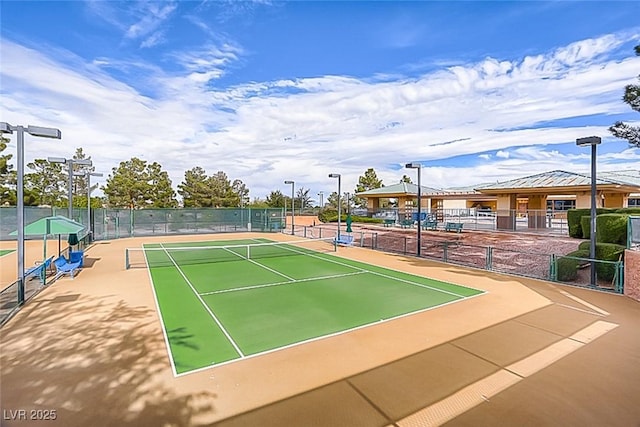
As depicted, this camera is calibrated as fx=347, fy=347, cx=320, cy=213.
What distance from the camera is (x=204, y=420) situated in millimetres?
3852

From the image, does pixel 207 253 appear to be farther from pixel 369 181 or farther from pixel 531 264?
pixel 369 181

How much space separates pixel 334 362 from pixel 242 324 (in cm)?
252

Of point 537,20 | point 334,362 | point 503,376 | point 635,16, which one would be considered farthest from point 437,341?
point 537,20

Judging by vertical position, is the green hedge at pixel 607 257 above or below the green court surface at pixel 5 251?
above

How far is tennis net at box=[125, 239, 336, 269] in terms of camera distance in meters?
14.8

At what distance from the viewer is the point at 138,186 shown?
39.7 m

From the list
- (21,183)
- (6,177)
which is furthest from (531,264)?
(6,177)

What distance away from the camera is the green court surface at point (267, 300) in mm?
6172

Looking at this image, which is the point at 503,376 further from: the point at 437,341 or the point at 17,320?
the point at 17,320

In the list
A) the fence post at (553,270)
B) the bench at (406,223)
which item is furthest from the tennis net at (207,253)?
the bench at (406,223)

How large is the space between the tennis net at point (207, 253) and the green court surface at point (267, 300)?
20cm

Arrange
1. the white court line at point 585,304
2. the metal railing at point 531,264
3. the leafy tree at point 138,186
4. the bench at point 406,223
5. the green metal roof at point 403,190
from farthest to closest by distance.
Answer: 1. the leafy tree at point 138,186
2. the green metal roof at point 403,190
3. the bench at point 406,223
4. the metal railing at point 531,264
5. the white court line at point 585,304

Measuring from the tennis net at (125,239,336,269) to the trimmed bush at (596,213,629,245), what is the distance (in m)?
11.6

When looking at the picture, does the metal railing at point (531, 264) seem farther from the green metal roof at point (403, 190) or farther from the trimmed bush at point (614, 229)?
the green metal roof at point (403, 190)
